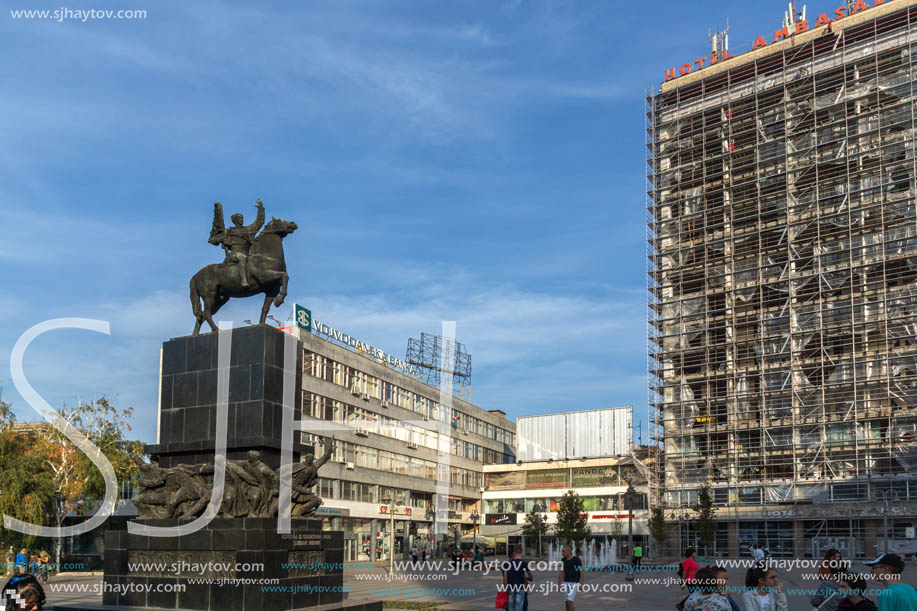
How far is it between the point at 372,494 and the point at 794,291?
35.4 m

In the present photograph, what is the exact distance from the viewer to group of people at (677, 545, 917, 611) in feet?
25.3

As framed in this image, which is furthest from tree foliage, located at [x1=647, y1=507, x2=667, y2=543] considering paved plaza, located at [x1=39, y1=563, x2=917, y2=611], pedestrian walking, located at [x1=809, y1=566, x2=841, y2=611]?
pedestrian walking, located at [x1=809, y1=566, x2=841, y2=611]

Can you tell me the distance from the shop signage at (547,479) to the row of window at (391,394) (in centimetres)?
670

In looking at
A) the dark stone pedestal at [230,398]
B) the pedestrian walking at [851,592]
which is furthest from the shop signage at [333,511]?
the pedestrian walking at [851,592]

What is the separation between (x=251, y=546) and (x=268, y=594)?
95cm

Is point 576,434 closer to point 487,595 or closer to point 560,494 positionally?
point 560,494

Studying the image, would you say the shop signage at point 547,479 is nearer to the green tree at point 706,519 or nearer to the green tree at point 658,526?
the green tree at point 658,526

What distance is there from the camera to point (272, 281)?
19328 mm

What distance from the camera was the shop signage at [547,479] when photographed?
84812mm

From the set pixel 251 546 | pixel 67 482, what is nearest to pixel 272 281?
pixel 251 546

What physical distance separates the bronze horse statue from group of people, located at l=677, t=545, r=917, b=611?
12.3 meters

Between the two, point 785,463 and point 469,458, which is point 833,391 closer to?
point 785,463

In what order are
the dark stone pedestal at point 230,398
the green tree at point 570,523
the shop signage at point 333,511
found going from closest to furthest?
1. the dark stone pedestal at point 230,398
2. the shop signage at point 333,511
3. the green tree at point 570,523

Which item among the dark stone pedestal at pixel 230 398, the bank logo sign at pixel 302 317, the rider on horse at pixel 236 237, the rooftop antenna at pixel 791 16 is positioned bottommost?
the dark stone pedestal at pixel 230 398
